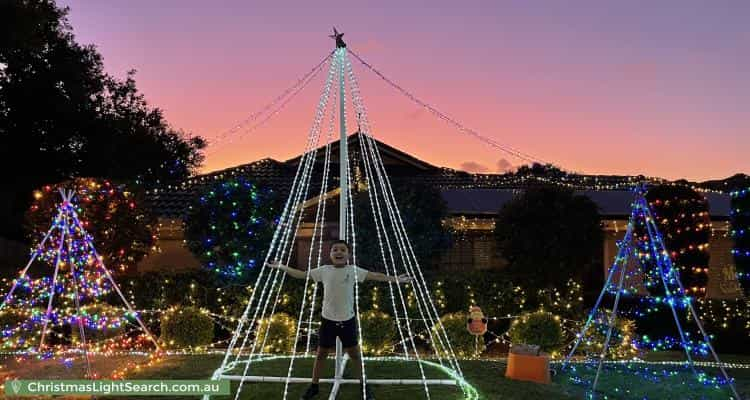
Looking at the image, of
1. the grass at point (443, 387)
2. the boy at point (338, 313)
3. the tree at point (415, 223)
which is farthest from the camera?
the tree at point (415, 223)

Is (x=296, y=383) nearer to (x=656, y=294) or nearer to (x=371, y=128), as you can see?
(x=371, y=128)

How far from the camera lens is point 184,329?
1005 cm

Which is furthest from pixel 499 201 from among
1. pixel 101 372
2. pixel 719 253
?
pixel 101 372

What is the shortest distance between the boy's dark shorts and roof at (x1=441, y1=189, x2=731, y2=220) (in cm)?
764

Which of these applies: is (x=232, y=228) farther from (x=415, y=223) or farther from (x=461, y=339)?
(x=461, y=339)

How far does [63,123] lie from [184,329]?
9022 millimetres

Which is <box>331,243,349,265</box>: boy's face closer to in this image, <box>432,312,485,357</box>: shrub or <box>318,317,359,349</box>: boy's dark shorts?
<box>318,317,359,349</box>: boy's dark shorts

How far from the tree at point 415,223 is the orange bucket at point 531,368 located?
164 inches

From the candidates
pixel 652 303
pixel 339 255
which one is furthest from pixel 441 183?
pixel 339 255

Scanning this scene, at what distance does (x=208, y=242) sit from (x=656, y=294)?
8.50 meters

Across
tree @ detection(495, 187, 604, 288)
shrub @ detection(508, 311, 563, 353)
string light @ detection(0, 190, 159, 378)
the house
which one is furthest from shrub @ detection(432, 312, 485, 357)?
string light @ detection(0, 190, 159, 378)

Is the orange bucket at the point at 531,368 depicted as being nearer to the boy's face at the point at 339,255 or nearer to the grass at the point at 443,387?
the grass at the point at 443,387

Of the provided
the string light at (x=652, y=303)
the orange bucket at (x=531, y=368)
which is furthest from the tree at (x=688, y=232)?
the orange bucket at (x=531, y=368)

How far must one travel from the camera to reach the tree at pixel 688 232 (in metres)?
11.6
